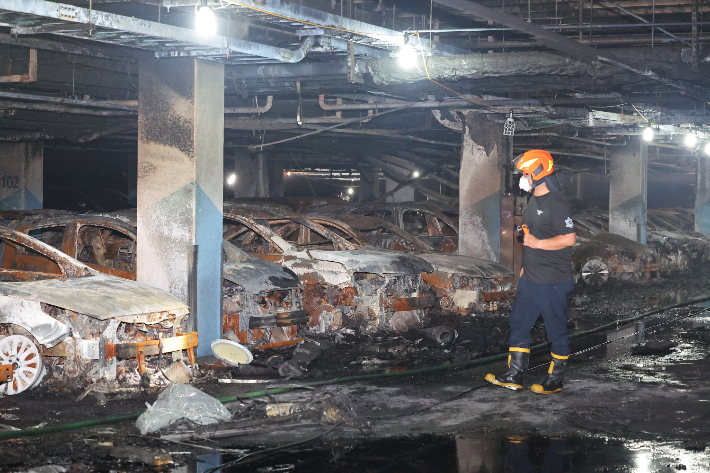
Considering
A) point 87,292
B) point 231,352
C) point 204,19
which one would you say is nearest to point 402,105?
point 231,352

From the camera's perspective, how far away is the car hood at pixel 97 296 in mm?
6824

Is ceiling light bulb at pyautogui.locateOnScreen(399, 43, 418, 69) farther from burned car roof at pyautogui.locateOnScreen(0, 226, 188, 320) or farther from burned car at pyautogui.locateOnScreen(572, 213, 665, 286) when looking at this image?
burned car at pyautogui.locateOnScreen(572, 213, 665, 286)

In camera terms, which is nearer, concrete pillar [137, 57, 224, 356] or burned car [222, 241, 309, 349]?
concrete pillar [137, 57, 224, 356]

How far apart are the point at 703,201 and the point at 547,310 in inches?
870

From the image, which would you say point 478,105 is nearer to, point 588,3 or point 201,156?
point 588,3

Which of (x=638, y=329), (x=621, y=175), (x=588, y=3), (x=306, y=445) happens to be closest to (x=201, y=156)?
(x=306, y=445)

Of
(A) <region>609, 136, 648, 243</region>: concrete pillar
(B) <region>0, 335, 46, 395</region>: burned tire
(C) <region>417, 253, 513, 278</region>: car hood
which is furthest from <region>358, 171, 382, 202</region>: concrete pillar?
(B) <region>0, 335, 46, 395</region>: burned tire

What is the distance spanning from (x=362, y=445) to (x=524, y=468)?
3.83 ft

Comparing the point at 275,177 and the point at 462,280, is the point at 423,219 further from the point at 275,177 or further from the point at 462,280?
the point at 275,177

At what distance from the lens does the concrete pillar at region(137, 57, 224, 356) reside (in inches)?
342

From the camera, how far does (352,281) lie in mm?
10312

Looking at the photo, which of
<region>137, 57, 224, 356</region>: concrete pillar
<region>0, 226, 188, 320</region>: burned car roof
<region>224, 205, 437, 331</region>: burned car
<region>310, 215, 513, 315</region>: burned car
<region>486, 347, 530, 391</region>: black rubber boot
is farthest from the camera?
<region>310, 215, 513, 315</region>: burned car

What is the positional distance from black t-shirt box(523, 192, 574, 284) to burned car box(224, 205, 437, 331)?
3500 millimetres

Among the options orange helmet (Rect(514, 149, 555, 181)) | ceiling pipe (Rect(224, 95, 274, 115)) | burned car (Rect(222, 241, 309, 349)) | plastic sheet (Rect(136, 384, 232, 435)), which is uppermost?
ceiling pipe (Rect(224, 95, 274, 115))
